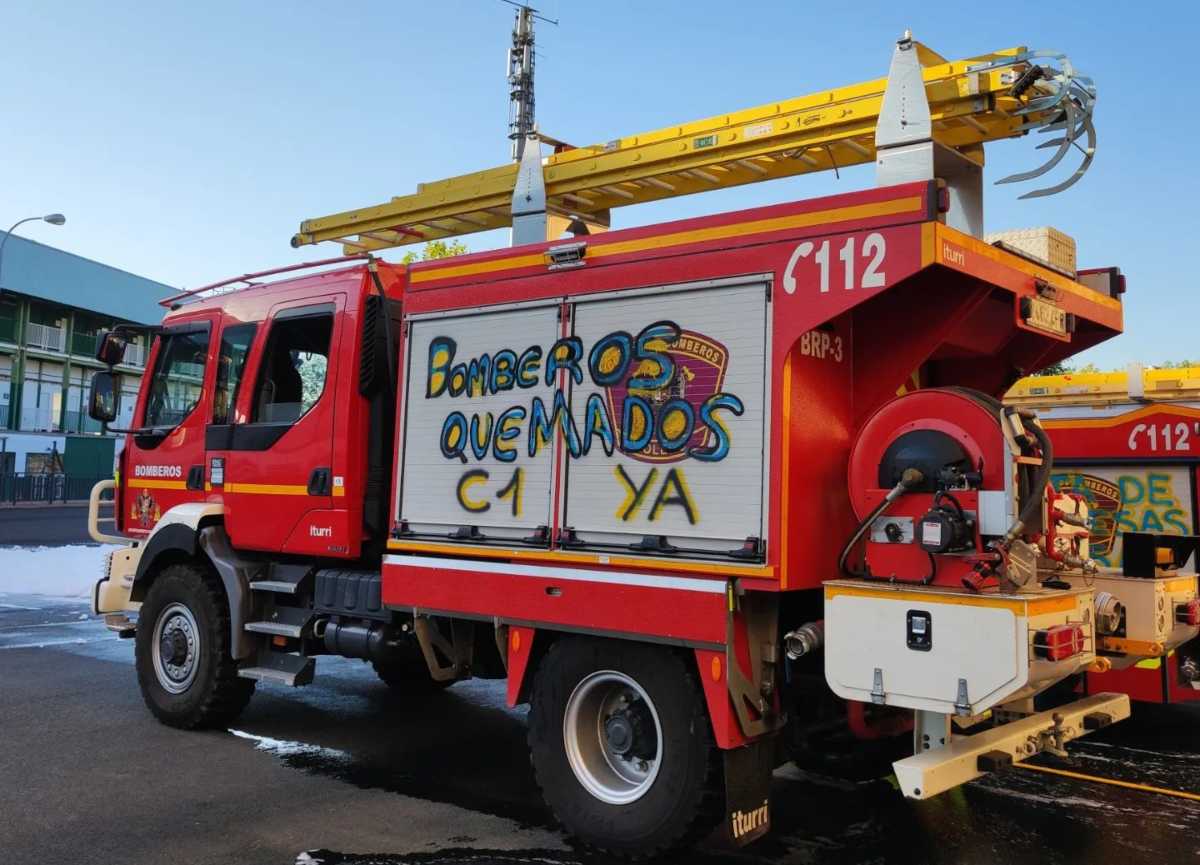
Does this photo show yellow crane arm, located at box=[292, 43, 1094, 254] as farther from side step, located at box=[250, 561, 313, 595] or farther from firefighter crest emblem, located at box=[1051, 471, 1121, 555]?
firefighter crest emblem, located at box=[1051, 471, 1121, 555]

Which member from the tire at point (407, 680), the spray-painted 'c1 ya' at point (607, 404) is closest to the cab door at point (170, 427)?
the tire at point (407, 680)

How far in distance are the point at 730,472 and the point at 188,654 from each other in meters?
4.62

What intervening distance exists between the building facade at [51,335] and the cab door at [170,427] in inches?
1556

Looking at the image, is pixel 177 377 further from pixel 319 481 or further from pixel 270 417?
pixel 319 481

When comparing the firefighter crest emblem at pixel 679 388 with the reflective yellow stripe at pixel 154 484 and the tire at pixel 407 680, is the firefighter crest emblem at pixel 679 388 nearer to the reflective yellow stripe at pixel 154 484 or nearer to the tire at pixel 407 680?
the reflective yellow stripe at pixel 154 484

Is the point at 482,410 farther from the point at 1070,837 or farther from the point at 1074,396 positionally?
the point at 1074,396

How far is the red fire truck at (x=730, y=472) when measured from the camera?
13.9 feet

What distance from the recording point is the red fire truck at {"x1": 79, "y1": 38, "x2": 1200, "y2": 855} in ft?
13.9

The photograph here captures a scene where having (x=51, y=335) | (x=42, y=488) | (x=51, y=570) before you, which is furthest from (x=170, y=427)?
(x=51, y=335)

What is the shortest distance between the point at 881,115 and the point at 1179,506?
4690 mm

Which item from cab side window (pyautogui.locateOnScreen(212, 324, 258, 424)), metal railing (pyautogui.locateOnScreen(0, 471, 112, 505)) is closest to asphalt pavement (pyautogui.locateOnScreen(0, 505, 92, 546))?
metal railing (pyautogui.locateOnScreen(0, 471, 112, 505))

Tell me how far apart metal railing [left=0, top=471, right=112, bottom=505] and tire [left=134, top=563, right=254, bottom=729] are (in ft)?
108

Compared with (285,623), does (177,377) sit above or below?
above

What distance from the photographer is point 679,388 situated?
483 centimetres
